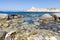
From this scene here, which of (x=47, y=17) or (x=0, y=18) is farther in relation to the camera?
(x=47, y=17)

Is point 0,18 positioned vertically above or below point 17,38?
above

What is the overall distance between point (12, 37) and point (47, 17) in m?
1.93

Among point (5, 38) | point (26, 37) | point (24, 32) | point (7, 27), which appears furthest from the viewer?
point (7, 27)

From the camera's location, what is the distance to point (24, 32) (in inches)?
112

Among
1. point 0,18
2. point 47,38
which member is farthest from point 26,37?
point 0,18

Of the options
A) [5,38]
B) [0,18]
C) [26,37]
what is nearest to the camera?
[5,38]

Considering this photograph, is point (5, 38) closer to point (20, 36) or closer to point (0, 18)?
point (20, 36)

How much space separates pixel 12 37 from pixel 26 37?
0.29 m

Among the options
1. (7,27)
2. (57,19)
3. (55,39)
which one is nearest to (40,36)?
(55,39)

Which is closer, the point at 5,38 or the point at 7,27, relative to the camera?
the point at 5,38

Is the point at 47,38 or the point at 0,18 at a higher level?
the point at 0,18

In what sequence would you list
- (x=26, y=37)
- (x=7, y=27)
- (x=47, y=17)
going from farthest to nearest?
1. (x=47, y=17)
2. (x=7, y=27)
3. (x=26, y=37)

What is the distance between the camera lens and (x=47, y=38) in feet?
8.39

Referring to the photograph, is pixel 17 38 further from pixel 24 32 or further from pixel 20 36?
pixel 24 32
